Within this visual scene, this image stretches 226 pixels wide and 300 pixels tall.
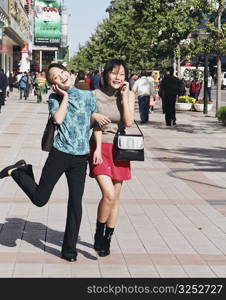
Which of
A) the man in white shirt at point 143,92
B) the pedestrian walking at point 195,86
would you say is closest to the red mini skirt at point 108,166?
the man in white shirt at point 143,92

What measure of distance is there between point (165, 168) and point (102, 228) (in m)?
6.25

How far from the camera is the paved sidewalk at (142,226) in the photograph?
646 cm

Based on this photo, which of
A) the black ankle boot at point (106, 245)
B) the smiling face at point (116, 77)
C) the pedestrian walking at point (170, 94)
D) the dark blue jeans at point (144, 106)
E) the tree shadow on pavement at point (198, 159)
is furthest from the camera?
the dark blue jeans at point (144, 106)

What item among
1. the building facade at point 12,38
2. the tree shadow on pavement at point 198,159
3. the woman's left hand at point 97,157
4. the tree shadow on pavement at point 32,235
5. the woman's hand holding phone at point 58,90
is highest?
the building facade at point 12,38

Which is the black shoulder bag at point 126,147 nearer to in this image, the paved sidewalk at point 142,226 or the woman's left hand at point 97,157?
the woman's left hand at point 97,157

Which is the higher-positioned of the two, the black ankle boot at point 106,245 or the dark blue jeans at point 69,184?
the dark blue jeans at point 69,184

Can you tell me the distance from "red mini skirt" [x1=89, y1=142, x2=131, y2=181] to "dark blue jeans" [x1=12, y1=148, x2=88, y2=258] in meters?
0.11

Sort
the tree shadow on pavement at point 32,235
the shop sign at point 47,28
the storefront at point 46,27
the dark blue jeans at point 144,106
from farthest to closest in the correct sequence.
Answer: the storefront at point 46,27 < the shop sign at point 47,28 < the dark blue jeans at point 144,106 < the tree shadow on pavement at point 32,235

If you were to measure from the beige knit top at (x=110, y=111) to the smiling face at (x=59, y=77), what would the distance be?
354 mm

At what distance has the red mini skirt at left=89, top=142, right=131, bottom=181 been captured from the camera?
6.62 m

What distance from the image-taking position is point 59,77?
20.9 feet
